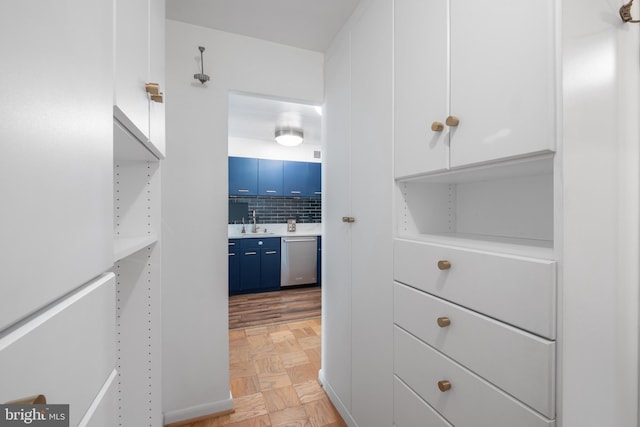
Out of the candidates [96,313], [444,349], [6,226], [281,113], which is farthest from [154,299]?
[281,113]

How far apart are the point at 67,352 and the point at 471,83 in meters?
1.15

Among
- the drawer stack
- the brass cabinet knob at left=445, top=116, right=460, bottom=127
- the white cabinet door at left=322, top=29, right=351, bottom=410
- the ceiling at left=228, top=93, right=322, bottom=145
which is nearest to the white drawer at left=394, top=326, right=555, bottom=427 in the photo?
the drawer stack

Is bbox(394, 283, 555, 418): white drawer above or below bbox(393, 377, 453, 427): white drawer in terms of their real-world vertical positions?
above

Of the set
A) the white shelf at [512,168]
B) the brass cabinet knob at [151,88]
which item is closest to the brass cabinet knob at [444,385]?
the white shelf at [512,168]

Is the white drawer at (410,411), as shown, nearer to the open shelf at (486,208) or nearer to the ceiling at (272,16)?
the open shelf at (486,208)

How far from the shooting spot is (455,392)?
0.92 meters

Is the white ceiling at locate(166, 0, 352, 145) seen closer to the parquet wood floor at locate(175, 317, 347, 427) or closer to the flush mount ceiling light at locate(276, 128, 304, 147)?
the flush mount ceiling light at locate(276, 128, 304, 147)

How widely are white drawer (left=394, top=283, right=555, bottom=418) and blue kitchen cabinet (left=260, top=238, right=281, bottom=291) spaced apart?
3568mm

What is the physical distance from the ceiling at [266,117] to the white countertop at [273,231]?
1.58 metres

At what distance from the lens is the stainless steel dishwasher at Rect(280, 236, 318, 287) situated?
4.56 metres

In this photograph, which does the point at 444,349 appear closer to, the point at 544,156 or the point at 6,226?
the point at 544,156

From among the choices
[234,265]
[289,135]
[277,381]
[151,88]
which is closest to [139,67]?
[151,88]

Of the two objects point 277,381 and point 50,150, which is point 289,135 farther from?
point 50,150

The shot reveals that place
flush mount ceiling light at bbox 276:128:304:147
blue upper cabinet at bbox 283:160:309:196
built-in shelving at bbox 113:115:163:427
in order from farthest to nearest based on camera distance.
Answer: blue upper cabinet at bbox 283:160:309:196 → flush mount ceiling light at bbox 276:128:304:147 → built-in shelving at bbox 113:115:163:427
